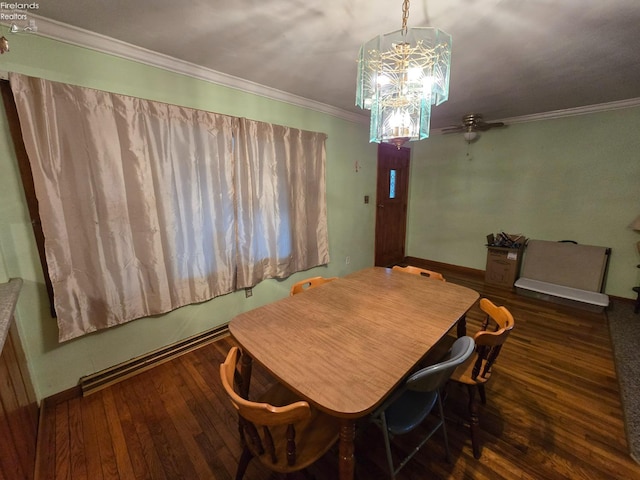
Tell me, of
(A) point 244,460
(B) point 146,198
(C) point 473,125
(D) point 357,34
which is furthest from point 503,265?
(B) point 146,198

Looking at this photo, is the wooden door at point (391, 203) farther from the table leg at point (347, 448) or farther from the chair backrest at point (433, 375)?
the table leg at point (347, 448)

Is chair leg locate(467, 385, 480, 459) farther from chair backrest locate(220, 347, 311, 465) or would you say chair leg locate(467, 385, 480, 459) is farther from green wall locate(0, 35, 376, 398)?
green wall locate(0, 35, 376, 398)

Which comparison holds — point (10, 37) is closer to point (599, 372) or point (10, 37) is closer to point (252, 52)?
point (252, 52)

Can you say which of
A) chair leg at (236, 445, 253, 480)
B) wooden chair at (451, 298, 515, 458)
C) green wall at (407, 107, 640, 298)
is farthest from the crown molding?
green wall at (407, 107, 640, 298)

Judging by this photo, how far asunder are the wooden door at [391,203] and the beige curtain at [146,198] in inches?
69.9

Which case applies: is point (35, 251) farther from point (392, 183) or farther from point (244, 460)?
point (392, 183)

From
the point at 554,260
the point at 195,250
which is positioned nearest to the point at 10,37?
the point at 195,250

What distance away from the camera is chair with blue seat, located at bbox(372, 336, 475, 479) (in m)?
1.03

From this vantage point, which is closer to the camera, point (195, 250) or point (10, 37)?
point (10, 37)

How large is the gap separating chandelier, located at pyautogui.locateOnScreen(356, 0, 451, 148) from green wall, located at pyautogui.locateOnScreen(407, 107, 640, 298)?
309 centimetres

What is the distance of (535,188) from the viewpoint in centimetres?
354

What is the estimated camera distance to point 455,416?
1647 mm

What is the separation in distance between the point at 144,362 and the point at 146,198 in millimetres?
1274

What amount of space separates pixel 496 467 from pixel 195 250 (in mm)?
2385
